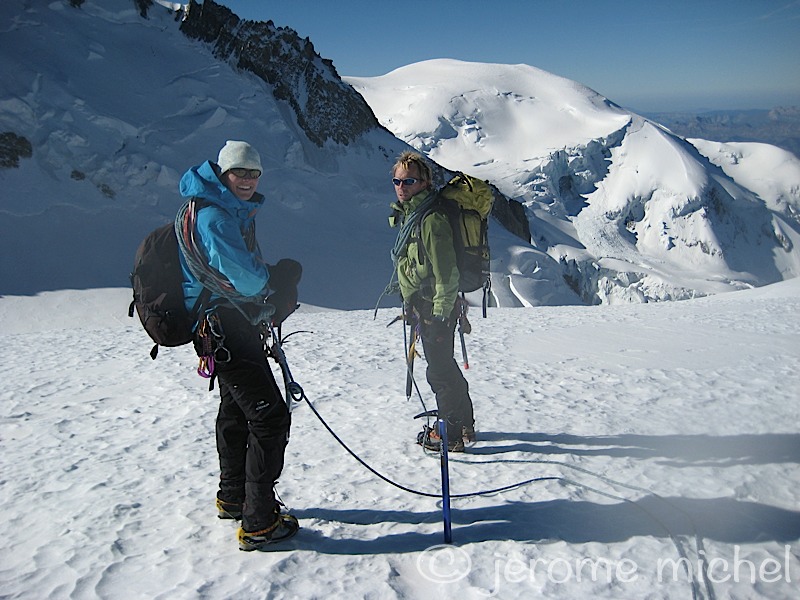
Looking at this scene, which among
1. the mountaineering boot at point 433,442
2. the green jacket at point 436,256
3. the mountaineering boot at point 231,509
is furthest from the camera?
the mountaineering boot at point 433,442

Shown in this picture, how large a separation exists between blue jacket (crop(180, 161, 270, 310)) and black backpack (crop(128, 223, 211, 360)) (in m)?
0.04

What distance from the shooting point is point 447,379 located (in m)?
3.87

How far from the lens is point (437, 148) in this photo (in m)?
80.0

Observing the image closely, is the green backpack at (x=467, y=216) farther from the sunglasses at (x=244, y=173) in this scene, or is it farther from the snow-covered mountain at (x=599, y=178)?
the snow-covered mountain at (x=599, y=178)

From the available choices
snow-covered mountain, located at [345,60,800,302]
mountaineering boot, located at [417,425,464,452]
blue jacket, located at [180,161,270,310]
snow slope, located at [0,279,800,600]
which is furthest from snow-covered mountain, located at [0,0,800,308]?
blue jacket, located at [180,161,270,310]

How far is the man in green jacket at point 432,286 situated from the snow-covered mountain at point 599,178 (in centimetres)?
5604

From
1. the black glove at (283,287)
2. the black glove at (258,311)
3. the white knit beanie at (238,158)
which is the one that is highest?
the white knit beanie at (238,158)

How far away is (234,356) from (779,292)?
1236 cm

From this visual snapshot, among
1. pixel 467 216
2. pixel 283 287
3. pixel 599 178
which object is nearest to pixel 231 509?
pixel 283 287

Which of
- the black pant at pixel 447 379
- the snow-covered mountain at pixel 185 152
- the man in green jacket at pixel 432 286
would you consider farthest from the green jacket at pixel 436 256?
the snow-covered mountain at pixel 185 152

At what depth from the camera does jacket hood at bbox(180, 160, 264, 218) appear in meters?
2.62

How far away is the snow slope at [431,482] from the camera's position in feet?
8.64

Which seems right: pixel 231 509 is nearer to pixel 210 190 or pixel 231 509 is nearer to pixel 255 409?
pixel 255 409

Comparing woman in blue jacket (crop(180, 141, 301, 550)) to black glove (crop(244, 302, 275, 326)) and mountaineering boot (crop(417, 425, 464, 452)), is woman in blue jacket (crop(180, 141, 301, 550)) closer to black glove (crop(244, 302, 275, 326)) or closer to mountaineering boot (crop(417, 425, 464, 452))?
black glove (crop(244, 302, 275, 326))
